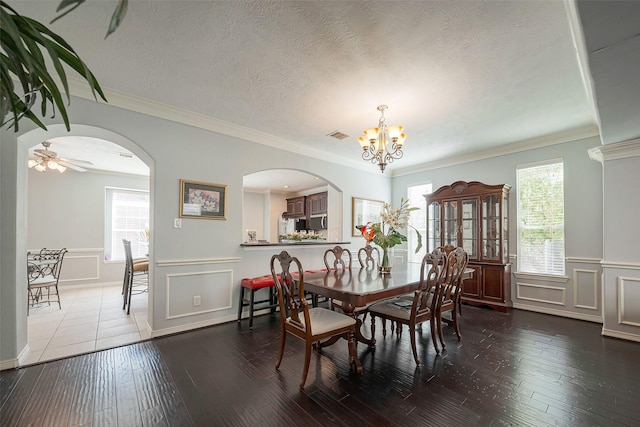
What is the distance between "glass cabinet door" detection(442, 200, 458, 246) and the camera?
4938mm

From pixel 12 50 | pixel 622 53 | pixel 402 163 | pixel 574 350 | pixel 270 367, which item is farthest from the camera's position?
pixel 402 163

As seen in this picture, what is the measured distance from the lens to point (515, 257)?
178 inches

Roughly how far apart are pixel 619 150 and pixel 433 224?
8.66ft

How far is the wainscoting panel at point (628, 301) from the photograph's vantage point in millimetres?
3139

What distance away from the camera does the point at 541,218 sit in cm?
433

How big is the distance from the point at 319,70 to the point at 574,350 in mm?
3815

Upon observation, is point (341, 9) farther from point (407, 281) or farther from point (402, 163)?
point (402, 163)

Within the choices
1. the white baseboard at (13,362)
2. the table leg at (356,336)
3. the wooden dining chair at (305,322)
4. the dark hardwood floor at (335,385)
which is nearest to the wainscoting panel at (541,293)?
the dark hardwood floor at (335,385)

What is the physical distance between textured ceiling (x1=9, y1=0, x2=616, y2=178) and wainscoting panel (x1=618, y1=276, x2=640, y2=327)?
6.68 feet

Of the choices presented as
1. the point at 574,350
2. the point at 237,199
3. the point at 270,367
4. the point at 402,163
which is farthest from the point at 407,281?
the point at 402,163

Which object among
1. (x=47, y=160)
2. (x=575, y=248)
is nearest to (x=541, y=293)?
(x=575, y=248)

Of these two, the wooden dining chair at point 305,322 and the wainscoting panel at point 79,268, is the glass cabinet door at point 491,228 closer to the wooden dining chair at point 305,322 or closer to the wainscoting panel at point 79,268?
the wooden dining chair at point 305,322

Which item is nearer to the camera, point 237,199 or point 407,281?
point 407,281

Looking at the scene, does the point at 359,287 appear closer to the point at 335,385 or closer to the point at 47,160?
the point at 335,385
